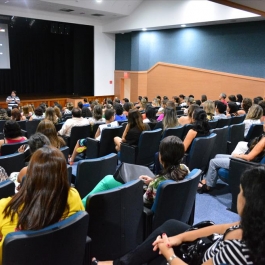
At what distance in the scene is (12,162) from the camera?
3.05m

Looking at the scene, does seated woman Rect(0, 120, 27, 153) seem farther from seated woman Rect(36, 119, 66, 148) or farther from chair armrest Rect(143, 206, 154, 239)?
chair armrest Rect(143, 206, 154, 239)

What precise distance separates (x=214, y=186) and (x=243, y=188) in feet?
9.16

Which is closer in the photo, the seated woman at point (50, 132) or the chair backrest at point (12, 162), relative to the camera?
the chair backrest at point (12, 162)

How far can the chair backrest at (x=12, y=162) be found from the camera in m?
2.99

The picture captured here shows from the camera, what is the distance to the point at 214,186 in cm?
407

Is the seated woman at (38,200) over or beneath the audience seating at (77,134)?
over

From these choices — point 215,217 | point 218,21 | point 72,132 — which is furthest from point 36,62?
A: point 215,217

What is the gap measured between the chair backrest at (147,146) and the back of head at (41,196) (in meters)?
2.78

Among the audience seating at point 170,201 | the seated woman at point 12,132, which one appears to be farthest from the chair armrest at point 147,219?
the seated woman at point 12,132

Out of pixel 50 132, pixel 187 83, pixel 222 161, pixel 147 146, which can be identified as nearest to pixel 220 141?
pixel 222 161

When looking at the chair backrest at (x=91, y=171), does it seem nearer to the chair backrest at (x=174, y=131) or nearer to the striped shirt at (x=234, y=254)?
the striped shirt at (x=234, y=254)

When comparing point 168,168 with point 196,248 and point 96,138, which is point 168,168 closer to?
point 196,248

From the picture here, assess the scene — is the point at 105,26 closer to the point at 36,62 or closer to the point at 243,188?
the point at 36,62

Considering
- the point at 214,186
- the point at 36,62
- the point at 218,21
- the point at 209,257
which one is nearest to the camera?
the point at 209,257
